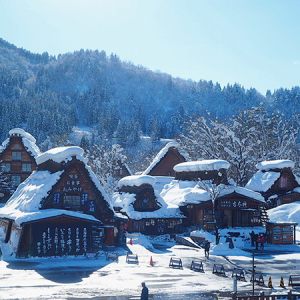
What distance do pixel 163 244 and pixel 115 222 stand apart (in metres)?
7.72

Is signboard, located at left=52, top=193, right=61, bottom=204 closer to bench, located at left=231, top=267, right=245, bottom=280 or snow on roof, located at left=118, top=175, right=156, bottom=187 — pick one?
snow on roof, located at left=118, top=175, right=156, bottom=187

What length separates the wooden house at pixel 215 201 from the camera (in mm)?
49188

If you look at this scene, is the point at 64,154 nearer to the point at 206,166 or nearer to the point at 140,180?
the point at 140,180

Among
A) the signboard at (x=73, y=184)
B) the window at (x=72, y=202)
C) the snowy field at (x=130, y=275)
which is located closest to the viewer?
the snowy field at (x=130, y=275)

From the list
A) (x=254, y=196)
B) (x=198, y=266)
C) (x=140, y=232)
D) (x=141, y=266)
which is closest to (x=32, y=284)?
(x=141, y=266)

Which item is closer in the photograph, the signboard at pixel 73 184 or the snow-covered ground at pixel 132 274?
the snow-covered ground at pixel 132 274

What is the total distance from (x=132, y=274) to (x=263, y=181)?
38.0 metres

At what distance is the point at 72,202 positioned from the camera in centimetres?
3684

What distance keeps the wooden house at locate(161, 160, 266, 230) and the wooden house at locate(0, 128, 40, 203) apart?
23524 millimetres

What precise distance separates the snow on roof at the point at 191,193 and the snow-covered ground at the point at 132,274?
1117 centimetres

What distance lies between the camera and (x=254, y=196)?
5038 cm

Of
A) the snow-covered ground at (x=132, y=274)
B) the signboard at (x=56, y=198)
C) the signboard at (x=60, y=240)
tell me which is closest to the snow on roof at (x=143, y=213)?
the snow-covered ground at (x=132, y=274)

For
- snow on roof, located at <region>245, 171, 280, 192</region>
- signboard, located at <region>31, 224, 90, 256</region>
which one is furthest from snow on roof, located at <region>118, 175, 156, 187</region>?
snow on roof, located at <region>245, 171, 280, 192</region>

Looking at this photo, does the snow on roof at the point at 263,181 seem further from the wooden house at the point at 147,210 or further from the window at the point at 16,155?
the window at the point at 16,155
